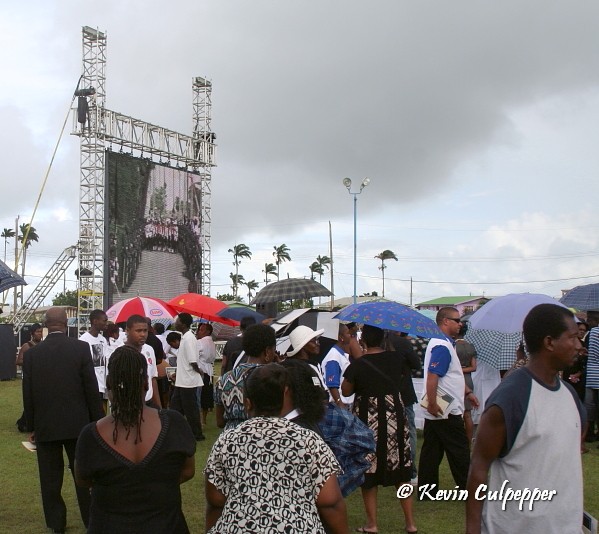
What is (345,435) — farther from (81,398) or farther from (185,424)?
(81,398)

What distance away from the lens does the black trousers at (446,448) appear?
22.3 ft

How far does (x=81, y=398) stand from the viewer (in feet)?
19.5

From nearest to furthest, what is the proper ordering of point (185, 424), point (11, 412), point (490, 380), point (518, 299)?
point (185, 424) → point (518, 299) → point (490, 380) → point (11, 412)

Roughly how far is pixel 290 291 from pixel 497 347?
435 centimetres

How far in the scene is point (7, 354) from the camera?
23.4 metres

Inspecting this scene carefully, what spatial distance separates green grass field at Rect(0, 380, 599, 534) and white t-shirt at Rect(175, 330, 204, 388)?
1486 mm

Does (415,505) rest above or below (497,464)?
below

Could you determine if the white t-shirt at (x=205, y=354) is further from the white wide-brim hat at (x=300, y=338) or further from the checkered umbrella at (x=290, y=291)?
the white wide-brim hat at (x=300, y=338)

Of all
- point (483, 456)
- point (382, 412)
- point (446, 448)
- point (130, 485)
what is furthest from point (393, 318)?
point (130, 485)

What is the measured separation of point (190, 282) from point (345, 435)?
33.4 meters

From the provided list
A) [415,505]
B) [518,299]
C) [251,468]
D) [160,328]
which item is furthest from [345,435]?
[160,328]

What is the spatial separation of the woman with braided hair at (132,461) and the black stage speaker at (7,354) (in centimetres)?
2156

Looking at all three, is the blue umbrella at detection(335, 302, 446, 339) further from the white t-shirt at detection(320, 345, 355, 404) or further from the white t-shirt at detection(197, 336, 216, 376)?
the white t-shirt at detection(197, 336, 216, 376)

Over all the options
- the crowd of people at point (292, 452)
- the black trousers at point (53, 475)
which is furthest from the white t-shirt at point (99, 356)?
the crowd of people at point (292, 452)
